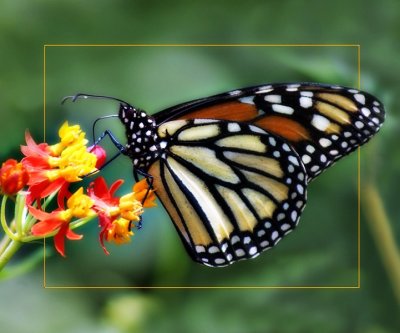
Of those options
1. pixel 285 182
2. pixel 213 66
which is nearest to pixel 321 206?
pixel 285 182

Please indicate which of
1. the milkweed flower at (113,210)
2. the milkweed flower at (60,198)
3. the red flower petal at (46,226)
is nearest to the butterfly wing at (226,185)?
the milkweed flower at (60,198)

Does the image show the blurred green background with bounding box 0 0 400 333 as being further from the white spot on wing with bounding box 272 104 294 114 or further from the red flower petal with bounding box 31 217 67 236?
the red flower petal with bounding box 31 217 67 236

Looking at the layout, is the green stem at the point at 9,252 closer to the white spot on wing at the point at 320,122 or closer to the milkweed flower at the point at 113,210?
the milkweed flower at the point at 113,210

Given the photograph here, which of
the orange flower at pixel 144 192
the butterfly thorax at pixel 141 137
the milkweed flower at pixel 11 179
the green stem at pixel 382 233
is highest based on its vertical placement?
the butterfly thorax at pixel 141 137

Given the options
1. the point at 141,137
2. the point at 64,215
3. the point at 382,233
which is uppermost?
the point at 141,137

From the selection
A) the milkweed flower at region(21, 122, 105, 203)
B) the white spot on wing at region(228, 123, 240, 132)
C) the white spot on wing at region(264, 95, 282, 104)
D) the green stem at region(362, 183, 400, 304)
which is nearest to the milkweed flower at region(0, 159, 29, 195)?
the milkweed flower at region(21, 122, 105, 203)

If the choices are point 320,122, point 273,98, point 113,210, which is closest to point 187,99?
point 273,98

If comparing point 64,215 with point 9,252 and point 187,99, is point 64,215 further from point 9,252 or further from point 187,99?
point 187,99

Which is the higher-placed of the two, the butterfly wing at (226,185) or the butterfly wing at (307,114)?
the butterfly wing at (307,114)
